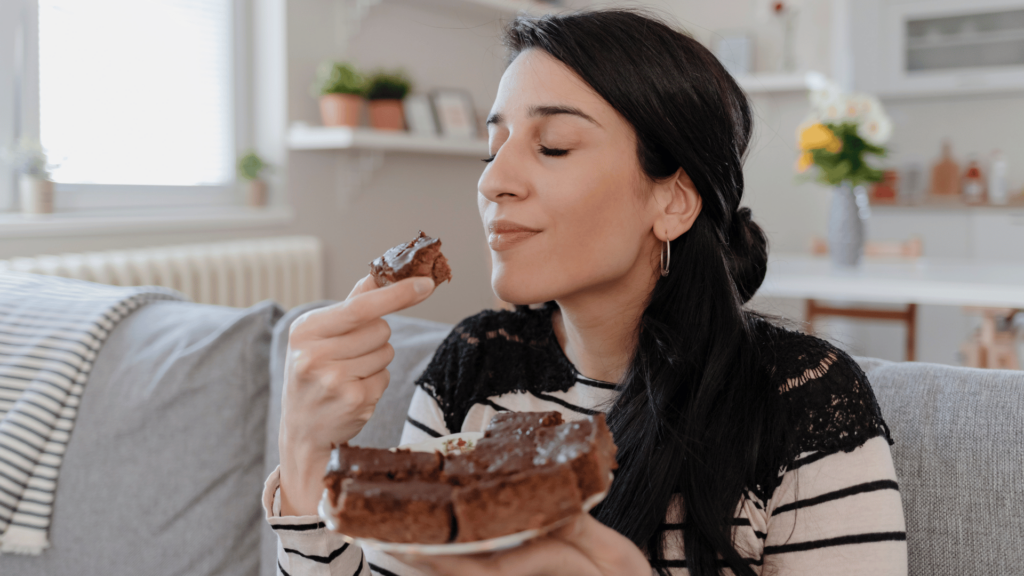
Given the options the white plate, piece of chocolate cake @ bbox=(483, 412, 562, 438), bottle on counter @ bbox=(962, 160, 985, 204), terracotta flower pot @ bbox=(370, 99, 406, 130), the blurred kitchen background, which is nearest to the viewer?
the white plate

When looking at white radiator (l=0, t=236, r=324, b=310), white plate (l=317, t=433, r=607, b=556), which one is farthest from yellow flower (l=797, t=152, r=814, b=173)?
white plate (l=317, t=433, r=607, b=556)

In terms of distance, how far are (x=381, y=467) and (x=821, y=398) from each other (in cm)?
54

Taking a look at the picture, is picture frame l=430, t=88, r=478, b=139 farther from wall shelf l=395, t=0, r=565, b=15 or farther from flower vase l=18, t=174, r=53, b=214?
flower vase l=18, t=174, r=53, b=214

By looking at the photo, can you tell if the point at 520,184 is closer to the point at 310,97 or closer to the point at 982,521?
the point at 982,521

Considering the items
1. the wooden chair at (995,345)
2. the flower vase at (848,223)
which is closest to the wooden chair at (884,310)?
the wooden chair at (995,345)

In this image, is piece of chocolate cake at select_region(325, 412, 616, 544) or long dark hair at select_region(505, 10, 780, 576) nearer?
piece of chocolate cake at select_region(325, 412, 616, 544)

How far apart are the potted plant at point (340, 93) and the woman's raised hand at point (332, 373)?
260 centimetres

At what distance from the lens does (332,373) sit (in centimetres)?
81

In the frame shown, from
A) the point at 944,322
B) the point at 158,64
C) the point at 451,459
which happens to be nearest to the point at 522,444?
the point at 451,459

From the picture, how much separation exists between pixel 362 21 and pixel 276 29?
0.51 m

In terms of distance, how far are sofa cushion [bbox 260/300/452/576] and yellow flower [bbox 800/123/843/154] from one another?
79.0 inches

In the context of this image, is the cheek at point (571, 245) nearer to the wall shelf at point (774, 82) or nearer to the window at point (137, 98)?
the window at point (137, 98)

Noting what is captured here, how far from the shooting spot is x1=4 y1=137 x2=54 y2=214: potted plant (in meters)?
2.55

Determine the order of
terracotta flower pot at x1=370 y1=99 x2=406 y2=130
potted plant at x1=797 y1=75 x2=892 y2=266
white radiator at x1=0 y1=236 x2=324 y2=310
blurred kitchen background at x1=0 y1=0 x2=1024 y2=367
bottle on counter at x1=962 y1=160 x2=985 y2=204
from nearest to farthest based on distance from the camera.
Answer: white radiator at x1=0 y1=236 x2=324 y2=310
blurred kitchen background at x1=0 y1=0 x2=1024 y2=367
potted plant at x1=797 y1=75 x2=892 y2=266
terracotta flower pot at x1=370 y1=99 x2=406 y2=130
bottle on counter at x1=962 y1=160 x2=985 y2=204
